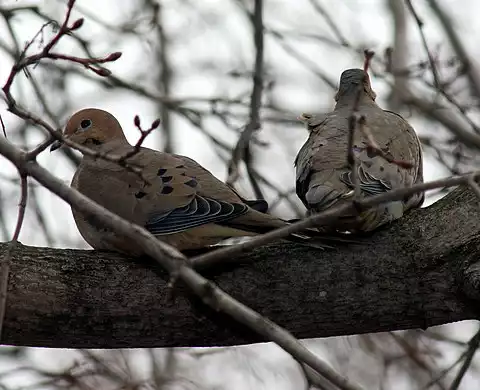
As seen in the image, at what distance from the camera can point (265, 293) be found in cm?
312

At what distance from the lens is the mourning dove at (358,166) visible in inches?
129

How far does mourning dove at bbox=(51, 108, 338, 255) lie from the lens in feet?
10.8

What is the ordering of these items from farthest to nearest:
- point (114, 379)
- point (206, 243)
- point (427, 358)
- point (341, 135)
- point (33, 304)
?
point (427, 358) < point (114, 379) < point (341, 135) < point (206, 243) < point (33, 304)

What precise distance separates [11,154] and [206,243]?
1248 mm

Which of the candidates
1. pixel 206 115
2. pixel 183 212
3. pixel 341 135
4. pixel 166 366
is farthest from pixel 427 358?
pixel 183 212

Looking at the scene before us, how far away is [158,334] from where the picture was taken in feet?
10.1

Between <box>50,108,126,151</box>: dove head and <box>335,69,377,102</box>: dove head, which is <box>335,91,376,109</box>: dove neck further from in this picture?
<box>50,108,126,151</box>: dove head

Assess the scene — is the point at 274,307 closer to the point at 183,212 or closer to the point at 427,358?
the point at 183,212

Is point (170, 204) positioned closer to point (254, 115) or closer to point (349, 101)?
point (349, 101)

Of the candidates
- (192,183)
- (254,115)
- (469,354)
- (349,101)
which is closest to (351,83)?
(349,101)

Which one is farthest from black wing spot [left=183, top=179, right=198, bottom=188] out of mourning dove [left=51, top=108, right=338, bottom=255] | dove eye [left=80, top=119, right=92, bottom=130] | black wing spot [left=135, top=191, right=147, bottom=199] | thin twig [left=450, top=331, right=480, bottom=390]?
thin twig [left=450, top=331, right=480, bottom=390]

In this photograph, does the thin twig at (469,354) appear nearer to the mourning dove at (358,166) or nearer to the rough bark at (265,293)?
the rough bark at (265,293)

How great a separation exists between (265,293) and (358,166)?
629mm

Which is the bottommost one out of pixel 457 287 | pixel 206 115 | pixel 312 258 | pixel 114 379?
pixel 457 287
